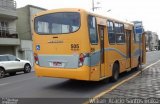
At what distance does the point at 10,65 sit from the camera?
2125 centimetres

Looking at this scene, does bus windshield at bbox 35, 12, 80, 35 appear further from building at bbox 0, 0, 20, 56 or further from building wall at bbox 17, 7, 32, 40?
building wall at bbox 17, 7, 32, 40

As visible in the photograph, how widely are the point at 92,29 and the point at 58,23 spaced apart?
4.46 feet

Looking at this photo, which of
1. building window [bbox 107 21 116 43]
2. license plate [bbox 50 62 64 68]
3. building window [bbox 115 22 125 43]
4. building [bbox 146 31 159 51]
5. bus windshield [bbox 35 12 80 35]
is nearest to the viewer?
bus windshield [bbox 35 12 80 35]

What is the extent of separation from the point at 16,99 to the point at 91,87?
11.4 ft

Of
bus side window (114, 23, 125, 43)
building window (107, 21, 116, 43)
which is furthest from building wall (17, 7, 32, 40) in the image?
building window (107, 21, 116, 43)

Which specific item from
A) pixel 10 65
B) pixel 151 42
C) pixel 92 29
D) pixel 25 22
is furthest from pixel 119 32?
pixel 151 42

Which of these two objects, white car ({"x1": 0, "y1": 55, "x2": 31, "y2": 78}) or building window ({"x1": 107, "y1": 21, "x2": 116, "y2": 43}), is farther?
white car ({"x1": 0, "y1": 55, "x2": 31, "y2": 78})

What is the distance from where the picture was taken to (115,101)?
353 inches

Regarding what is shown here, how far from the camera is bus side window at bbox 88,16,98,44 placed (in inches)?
431

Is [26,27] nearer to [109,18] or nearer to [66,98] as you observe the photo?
[109,18]

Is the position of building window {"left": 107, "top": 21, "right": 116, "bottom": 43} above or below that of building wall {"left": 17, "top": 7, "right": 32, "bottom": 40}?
below

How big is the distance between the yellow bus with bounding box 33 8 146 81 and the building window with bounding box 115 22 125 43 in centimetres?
75

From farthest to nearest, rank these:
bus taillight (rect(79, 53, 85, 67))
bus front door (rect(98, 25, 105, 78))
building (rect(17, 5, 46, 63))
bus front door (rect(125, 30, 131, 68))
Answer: building (rect(17, 5, 46, 63)) < bus front door (rect(125, 30, 131, 68)) < bus front door (rect(98, 25, 105, 78)) < bus taillight (rect(79, 53, 85, 67))

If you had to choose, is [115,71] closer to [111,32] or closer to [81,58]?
[111,32]
